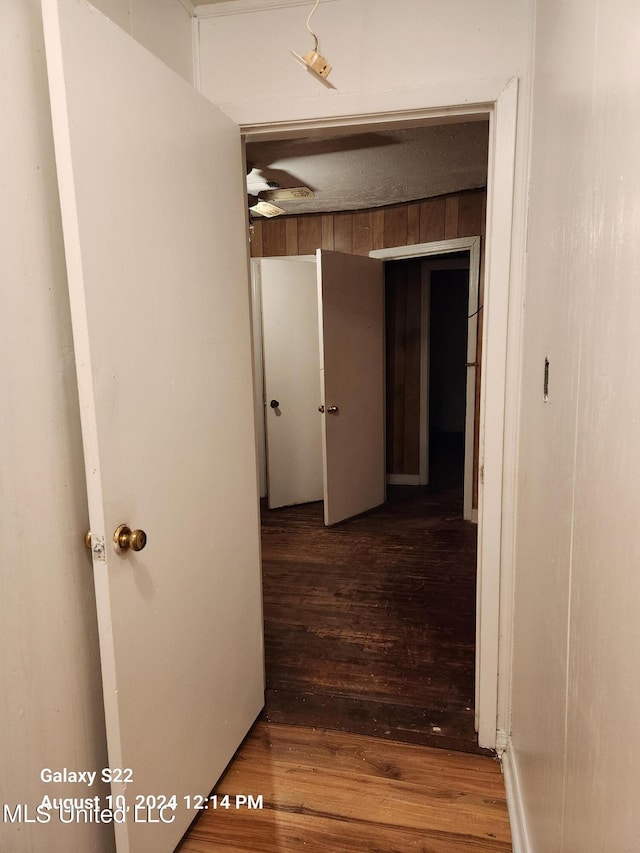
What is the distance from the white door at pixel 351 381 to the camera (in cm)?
373

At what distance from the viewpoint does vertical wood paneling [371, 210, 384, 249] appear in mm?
4219

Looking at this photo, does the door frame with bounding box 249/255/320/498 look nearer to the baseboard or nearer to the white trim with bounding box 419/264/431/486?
the white trim with bounding box 419/264/431/486

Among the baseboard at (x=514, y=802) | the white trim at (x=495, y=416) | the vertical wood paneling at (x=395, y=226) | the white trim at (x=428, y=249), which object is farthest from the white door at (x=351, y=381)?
the baseboard at (x=514, y=802)

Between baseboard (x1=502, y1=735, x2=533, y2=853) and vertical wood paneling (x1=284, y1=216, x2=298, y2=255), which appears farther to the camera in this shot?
vertical wood paneling (x1=284, y1=216, x2=298, y2=255)

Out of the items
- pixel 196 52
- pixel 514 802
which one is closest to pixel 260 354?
pixel 196 52

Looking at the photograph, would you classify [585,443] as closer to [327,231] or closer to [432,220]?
[432,220]

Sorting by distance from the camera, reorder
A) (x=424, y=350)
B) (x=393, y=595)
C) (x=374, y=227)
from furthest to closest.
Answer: (x=424, y=350), (x=374, y=227), (x=393, y=595)

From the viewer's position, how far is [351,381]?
3959mm

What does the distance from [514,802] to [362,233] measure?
3884mm

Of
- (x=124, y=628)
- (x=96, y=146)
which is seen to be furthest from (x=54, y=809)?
(x=96, y=146)

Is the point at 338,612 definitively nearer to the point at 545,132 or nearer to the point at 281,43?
the point at 545,132

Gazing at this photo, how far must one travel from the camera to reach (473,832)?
1.45 m

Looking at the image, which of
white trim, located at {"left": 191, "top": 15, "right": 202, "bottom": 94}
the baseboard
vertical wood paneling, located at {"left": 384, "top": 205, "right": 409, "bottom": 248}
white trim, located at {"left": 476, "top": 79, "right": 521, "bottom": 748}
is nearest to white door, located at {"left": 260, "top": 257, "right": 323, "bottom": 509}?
vertical wood paneling, located at {"left": 384, "top": 205, "right": 409, "bottom": 248}

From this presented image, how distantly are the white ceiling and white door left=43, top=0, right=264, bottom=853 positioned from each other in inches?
49.7
